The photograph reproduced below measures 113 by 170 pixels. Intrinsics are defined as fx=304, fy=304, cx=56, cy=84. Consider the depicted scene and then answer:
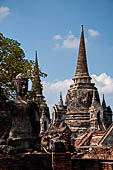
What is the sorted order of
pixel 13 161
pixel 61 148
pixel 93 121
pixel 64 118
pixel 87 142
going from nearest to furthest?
pixel 13 161 → pixel 61 148 → pixel 87 142 → pixel 93 121 → pixel 64 118

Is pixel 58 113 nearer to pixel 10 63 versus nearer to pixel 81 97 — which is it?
pixel 81 97

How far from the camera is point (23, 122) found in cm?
648

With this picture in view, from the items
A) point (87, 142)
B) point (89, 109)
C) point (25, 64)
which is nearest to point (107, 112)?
point (89, 109)

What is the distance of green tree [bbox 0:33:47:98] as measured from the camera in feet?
49.0

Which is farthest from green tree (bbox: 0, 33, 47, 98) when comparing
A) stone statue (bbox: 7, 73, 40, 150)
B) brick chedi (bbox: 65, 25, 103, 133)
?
brick chedi (bbox: 65, 25, 103, 133)

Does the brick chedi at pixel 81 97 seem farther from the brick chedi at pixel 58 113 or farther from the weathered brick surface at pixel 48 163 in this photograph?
the weathered brick surface at pixel 48 163

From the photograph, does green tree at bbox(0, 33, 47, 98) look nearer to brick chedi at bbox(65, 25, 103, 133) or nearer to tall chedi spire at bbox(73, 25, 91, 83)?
brick chedi at bbox(65, 25, 103, 133)

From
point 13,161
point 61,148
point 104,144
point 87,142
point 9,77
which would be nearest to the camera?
point 13,161

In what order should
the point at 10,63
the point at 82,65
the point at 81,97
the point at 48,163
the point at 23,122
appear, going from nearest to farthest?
1. the point at 48,163
2. the point at 23,122
3. the point at 10,63
4. the point at 81,97
5. the point at 82,65

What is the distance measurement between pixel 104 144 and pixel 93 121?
15345mm

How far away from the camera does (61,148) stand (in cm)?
634

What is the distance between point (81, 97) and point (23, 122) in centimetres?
3649

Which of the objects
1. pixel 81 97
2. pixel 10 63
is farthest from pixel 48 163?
pixel 81 97

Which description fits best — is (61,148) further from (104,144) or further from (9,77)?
(104,144)
